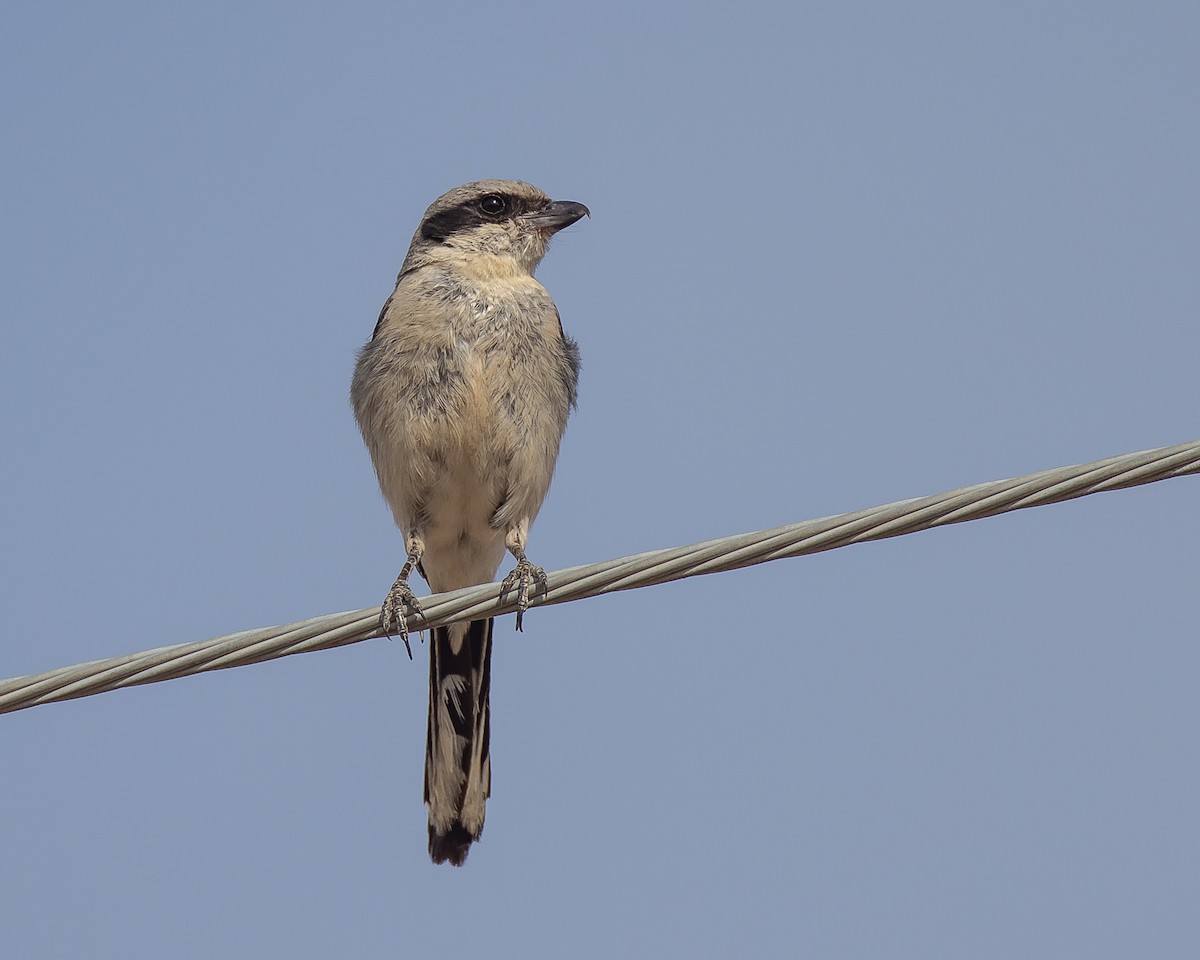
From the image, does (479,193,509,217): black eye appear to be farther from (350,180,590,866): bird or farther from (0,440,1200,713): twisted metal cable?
(0,440,1200,713): twisted metal cable

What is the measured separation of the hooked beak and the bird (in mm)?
399

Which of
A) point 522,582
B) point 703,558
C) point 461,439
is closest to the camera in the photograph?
point 703,558

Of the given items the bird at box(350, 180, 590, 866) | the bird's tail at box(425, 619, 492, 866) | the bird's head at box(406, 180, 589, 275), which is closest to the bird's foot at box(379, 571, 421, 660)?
the bird at box(350, 180, 590, 866)

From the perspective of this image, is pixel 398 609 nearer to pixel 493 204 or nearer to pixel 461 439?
pixel 461 439

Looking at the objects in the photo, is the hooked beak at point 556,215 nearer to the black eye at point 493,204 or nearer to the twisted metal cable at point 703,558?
the black eye at point 493,204

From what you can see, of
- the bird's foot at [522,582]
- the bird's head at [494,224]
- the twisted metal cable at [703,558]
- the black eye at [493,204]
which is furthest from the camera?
the black eye at [493,204]

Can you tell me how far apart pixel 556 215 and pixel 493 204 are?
0.34 m

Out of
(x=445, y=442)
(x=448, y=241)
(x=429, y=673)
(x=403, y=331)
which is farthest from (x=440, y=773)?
(x=448, y=241)

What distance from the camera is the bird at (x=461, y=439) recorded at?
696cm

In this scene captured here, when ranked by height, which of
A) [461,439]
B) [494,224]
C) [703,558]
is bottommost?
[703,558]

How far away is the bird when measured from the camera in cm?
696

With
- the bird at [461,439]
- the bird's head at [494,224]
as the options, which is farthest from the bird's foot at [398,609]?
the bird's head at [494,224]

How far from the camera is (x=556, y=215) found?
8.07 metres

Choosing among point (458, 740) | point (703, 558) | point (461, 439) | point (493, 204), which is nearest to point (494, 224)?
point (493, 204)
